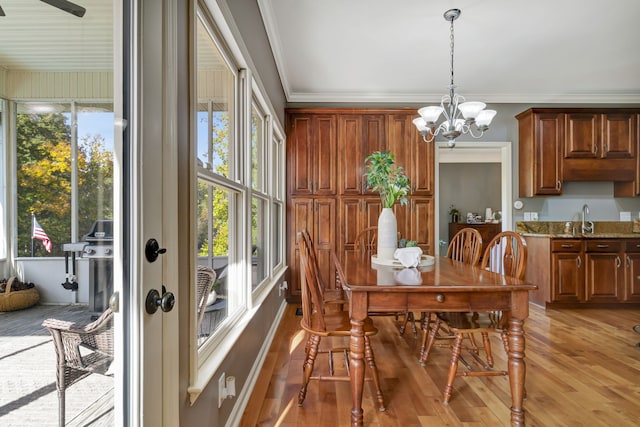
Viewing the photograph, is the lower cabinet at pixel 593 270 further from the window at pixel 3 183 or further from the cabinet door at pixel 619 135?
the window at pixel 3 183

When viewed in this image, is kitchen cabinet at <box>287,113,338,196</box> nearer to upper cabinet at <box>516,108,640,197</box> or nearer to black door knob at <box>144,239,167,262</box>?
upper cabinet at <box>516,108,640,197</box>

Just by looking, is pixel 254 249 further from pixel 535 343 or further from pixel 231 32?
pixel 535 343

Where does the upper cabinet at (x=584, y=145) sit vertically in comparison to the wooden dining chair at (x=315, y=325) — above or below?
above

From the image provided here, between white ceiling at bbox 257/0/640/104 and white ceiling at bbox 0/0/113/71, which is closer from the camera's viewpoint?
white ceiling at bbox 0/0/113/71

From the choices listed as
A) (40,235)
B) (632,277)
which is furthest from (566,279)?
(40,235)

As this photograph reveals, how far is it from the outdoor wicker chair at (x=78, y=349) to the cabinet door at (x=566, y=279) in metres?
4.50

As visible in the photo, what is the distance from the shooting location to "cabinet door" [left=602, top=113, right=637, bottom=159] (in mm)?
4062

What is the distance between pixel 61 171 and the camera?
63 cm

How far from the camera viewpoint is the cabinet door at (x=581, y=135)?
4.07 m

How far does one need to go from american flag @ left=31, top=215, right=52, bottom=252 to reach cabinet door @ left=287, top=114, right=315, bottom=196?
3501 mm

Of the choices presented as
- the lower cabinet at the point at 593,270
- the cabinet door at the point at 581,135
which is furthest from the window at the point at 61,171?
the cabinet door at the point at 581,135

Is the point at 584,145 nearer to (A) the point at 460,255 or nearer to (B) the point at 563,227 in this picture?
(B) the point at 563,227

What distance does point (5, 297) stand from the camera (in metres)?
0.52

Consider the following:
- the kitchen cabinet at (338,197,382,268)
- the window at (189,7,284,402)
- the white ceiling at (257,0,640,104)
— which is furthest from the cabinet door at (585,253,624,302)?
the window at (189,7,284,402)
